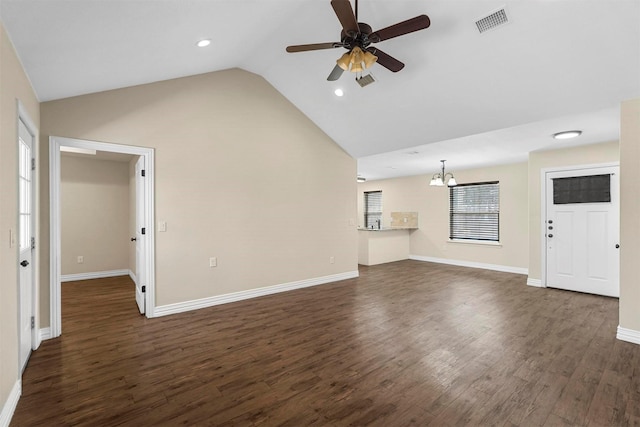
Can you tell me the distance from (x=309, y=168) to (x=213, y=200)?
5.95 ft

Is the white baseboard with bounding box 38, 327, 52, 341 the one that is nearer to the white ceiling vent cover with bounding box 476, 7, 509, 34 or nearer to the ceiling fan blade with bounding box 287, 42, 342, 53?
the ceiling fan blade with bounding box 287, 42, 342, 53

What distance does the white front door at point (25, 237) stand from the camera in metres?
2.40

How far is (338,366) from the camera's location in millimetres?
2512

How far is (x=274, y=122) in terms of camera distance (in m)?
4.77

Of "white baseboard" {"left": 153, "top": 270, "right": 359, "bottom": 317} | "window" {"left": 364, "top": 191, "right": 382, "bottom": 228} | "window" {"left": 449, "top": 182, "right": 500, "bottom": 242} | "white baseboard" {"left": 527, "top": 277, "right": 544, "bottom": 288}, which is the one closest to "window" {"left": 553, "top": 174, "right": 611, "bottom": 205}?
"white baseboard" {"left": 527, "top": 277, "right": 544, "bottom": 288}

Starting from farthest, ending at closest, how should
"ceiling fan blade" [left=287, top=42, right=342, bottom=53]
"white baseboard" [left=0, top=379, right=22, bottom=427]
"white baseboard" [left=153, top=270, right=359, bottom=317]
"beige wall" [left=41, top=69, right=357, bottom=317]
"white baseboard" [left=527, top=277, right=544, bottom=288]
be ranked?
1. "white baseboard" [left=527, top=277, right=544, bottom=288]
2. "white baseboard" [left=153, top=270, right=359, bottom=317]
3. "beige wall" [left=41, top=69, right=357, bottom=317]
4. "ceiling fan blade" [left=287, top=42, right=342, bottom=53]
5. "white baseboard" [left=0, top=379, right=22, bottom=427]

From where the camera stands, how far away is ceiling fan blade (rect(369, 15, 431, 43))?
218cm

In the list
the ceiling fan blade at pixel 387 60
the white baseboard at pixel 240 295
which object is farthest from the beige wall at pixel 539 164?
the ceiling fan blade at pixel 387 60

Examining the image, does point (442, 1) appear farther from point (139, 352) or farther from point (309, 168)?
point (139, 352)

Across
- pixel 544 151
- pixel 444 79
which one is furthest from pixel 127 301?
pixel 544 151

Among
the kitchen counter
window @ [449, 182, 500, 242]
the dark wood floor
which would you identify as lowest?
the dark wood floor

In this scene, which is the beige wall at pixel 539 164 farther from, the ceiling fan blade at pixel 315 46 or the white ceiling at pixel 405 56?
the ceiling fan blade at pixel 315 46

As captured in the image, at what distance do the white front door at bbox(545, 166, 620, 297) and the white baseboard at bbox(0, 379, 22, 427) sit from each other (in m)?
6.79

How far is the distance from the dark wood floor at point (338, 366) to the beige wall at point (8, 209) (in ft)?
1.22
